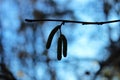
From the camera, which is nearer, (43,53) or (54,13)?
(43,53)

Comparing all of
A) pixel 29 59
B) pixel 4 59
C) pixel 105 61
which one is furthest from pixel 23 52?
pixel 105 61

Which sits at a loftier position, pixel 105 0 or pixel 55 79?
pixel 105 0

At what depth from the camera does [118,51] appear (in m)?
5.45

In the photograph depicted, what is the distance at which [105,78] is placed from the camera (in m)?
6.02

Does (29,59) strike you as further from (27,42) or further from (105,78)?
(105,78)

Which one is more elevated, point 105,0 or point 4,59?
point 105,0

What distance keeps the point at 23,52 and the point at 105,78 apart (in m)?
1.35

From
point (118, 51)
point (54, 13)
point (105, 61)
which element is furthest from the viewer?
point (54, 13)

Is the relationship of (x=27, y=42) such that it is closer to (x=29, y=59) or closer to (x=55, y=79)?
(x=29, y=59)

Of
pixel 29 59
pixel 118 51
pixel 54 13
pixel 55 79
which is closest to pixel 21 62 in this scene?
pixel 29 59

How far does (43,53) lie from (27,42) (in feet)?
1.25

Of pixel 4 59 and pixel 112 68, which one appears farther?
pixel 112 68

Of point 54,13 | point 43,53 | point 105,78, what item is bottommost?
point 105,78

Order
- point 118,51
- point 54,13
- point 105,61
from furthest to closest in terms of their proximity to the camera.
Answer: point 54,13 → point 105,61 → point 118,51
